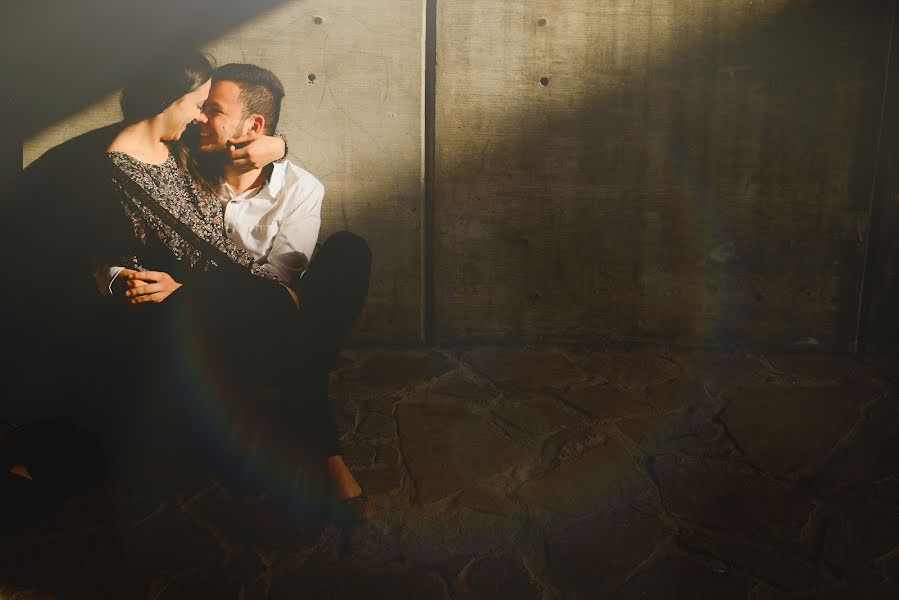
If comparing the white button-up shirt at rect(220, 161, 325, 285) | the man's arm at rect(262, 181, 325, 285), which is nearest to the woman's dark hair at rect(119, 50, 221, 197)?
the white button-up shirt at rect(220, 161, 325, 285)

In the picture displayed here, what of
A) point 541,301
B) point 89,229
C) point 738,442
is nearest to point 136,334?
point 89,229

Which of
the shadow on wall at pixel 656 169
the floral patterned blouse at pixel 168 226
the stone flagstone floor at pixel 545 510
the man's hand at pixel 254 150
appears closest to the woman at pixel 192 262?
the floral patterned blouse at pixel 168 226

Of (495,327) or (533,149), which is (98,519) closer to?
(495,327)

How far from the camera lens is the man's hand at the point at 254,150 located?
170 inches

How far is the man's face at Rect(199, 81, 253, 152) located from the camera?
422 cm

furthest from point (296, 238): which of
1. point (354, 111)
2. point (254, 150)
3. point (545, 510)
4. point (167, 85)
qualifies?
point (545, 510)

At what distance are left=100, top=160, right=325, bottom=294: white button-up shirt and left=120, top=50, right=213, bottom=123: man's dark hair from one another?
2.34ft

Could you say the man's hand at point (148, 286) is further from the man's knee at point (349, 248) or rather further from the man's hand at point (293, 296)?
the man's knee at point (349, 248)

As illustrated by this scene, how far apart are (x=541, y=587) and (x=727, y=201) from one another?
3.47 m

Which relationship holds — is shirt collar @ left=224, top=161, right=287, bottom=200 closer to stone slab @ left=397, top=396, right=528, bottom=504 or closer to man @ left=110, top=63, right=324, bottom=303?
man @ left=110, top=63, right=324, bottom=303

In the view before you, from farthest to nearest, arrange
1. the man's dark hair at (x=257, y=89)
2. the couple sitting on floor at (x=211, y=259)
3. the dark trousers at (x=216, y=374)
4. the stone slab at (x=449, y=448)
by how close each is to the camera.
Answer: the man's dark hair at (x=257, y=89), the couple sitting on floor at (x=211, y=259), the dark trousers at (x=216, y=374), the stone slab at (x=449, y=448)

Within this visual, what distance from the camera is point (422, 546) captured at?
2.67m

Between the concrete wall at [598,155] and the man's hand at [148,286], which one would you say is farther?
the concrete wall at [598,155]

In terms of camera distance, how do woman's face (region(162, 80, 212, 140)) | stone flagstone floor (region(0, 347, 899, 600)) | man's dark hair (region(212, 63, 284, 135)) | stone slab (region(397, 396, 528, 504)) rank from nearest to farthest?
stone flagstone floor (region(0, 347, 899, 600)) → stone slab (region(397, 396, 528, 504)) → woman's face (region(162, 80, 212, 140)) → man's dark hair (region(212, 63, 284, 135))
